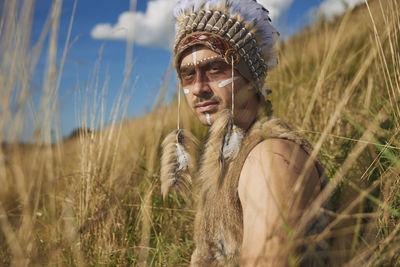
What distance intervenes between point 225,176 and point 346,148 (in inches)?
54.6

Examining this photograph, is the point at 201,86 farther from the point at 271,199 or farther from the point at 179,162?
the point at 271,199

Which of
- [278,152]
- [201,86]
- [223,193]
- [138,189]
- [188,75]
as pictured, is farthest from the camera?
[138,189]

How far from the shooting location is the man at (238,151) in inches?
45.1

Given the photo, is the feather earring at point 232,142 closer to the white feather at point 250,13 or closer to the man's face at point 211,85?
the man's face at point 211,85

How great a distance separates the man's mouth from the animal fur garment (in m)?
0.16

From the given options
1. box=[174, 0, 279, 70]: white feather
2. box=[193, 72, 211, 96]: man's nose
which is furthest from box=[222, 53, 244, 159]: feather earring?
box=[174, 0, 279, 70]: white feather

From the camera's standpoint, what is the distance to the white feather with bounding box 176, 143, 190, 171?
1.72 m

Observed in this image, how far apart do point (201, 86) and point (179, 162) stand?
0.43m

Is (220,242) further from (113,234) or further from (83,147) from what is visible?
(83,147)

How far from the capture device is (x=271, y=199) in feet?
3.74

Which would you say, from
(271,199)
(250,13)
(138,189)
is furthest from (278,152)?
(138,189)

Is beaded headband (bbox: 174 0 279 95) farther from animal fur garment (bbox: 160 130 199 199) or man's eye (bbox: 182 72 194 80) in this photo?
animal fur garment (bbox: 160 130 199 199)

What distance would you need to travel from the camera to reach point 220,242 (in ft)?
4.94

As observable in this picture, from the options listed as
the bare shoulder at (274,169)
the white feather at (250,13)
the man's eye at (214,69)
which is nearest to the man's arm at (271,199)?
the bare shoulder at (274,169)
